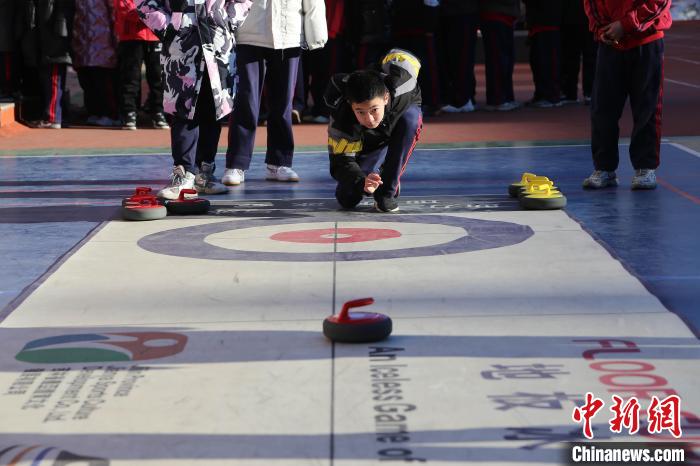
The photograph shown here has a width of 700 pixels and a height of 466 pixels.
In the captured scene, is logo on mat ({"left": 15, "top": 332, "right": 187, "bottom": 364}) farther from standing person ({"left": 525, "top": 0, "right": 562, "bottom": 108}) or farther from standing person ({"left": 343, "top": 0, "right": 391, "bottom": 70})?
standing person ({"left": 525, "top": 0, "right": 562, "bottom": 108})

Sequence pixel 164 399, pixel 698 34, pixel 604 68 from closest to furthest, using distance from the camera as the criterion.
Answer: pixel 164 399, pixel 604 68, pixel 698 34

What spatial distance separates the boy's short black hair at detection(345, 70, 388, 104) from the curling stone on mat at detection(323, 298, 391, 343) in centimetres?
255

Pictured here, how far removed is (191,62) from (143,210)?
3.43 feet

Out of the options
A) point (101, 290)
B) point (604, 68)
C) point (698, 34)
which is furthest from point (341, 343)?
point (698, 34)

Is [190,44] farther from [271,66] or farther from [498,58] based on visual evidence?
[498,58]

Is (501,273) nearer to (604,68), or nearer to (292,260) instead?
(292,260)

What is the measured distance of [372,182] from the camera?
6.70 metres

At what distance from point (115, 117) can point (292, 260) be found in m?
7.98

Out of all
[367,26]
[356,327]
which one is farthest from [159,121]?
[356,327]

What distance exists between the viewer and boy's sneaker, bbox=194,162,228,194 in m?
8.00

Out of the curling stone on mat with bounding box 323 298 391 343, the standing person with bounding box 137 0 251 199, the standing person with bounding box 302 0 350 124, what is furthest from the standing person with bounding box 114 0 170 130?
the curling stone on mat with bounding box 323 298 391 343

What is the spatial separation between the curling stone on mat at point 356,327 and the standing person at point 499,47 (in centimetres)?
991

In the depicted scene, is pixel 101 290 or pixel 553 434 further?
pixel 101 290

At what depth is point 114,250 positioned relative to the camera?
6.07 metres
